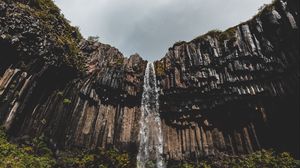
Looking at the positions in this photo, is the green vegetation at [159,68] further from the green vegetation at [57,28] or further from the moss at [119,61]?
the green vegetation at [57,28]

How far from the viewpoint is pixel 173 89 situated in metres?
22.6

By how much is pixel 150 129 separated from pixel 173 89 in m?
3.81

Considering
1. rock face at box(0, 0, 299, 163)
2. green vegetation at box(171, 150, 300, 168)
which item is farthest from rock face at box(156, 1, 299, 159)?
green vegetation at box(171, 150, 300, 168)

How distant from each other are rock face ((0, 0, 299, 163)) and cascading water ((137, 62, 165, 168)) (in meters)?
0.56

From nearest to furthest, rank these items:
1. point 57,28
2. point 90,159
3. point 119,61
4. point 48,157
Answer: point 48,157, point 90,159, point 57,28, point 119,61

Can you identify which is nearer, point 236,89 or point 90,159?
point 90,159

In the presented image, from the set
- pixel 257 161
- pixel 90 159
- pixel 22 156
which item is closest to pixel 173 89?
pixel 257 161

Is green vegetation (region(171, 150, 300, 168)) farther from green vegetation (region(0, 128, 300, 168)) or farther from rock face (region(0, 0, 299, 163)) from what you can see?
rock face (region(0, 0, 299, 163))

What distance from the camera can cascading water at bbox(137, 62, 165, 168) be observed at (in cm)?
2133

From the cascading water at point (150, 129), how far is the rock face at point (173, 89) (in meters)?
0.56

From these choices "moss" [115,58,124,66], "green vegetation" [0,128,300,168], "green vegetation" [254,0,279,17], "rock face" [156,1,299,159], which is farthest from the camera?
"moss" [115,58,124,66]

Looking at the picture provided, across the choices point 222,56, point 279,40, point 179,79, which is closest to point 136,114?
point 179,79

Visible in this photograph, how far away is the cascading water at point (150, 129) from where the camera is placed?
21328 mm

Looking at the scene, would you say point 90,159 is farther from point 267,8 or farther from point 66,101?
point 267,8
